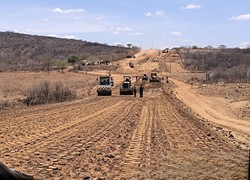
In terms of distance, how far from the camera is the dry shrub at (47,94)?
130ft

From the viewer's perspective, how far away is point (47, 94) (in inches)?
1623

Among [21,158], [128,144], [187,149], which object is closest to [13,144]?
[21,158]

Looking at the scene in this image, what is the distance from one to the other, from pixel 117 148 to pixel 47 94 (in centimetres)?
2547

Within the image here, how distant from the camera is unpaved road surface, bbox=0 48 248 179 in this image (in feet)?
41.2

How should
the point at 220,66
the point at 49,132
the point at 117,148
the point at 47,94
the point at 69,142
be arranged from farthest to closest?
the point at 220,66, the point at 47,94, the point at 49,132, the point at 69,142, the point at 117,148

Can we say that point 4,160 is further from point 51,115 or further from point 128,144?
point 51,115

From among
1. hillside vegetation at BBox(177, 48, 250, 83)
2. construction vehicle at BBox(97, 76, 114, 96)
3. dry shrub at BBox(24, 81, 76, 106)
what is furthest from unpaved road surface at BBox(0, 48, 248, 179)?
hillside vegetation at BBox(177, 48, 250, 83)

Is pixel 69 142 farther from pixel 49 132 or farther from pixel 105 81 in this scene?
pixel 105 81

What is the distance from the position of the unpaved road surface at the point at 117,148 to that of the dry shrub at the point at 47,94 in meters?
10.7

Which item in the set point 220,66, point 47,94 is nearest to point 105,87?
point 47,94

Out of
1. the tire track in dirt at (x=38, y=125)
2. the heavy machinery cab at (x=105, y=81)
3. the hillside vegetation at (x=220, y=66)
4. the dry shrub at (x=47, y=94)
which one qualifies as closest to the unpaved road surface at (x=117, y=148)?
the tire track in dirt at (x=38, y=125)

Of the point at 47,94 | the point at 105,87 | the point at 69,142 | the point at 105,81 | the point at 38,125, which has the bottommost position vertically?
the point at 38,125

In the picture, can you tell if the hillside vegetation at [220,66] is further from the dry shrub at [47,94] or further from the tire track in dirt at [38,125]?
the tire track in dirt at [38,125]

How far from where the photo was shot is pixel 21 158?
14492 mm
